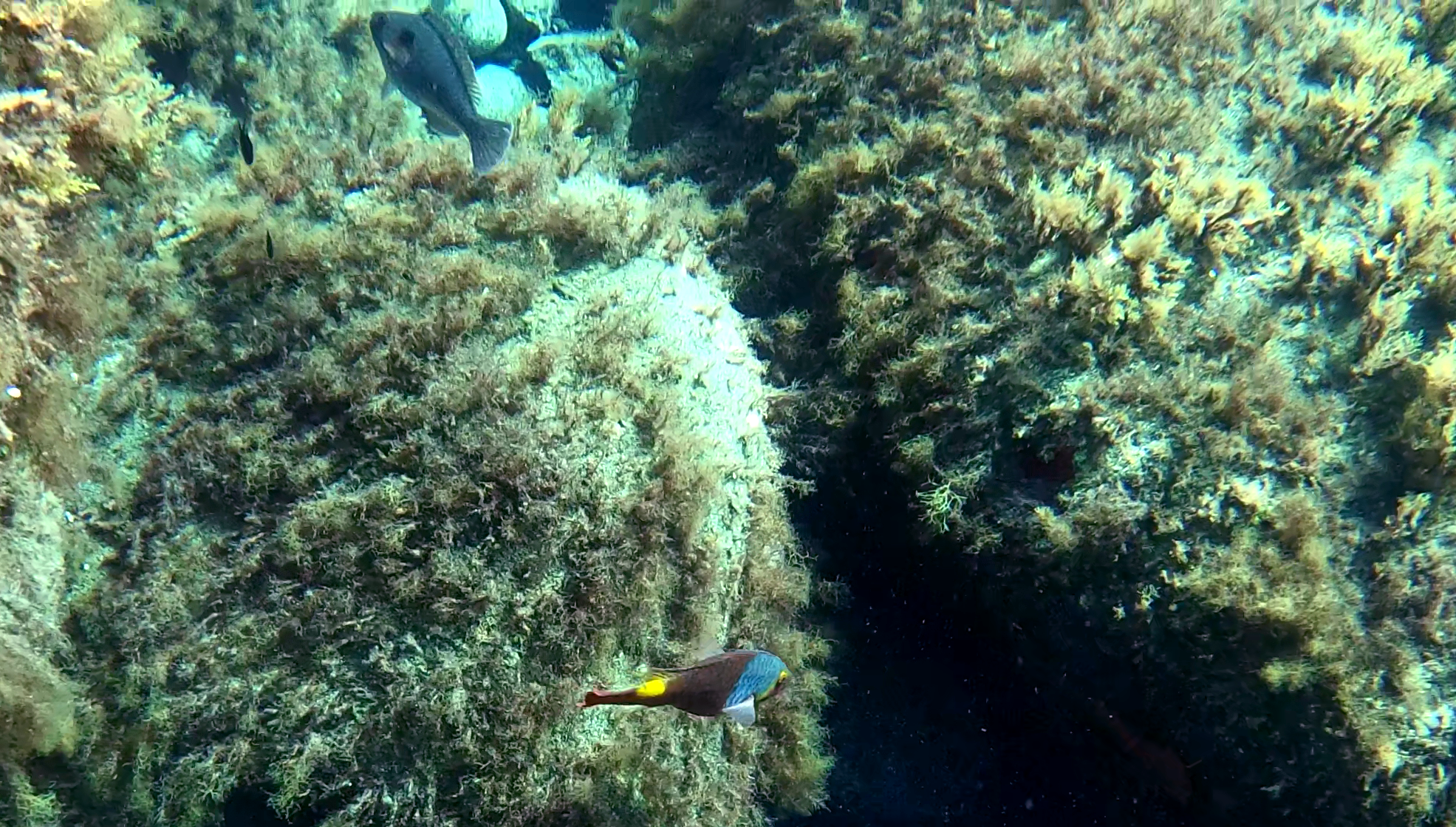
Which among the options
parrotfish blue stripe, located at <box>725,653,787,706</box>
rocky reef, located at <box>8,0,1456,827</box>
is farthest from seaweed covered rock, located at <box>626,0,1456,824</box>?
parrotfish blue stripe, located at <box>725,653,787,706</box>

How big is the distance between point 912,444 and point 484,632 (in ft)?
6.83

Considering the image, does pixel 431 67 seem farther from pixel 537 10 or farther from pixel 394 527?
pixel 537 10

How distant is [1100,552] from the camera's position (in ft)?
9.43

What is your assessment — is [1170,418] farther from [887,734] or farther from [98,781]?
[98,781]

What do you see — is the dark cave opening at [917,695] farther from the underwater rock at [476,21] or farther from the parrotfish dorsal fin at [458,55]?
the underwater rock at [476,21]

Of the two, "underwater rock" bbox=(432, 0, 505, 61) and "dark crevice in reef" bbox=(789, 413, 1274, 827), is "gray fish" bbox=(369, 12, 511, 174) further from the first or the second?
"dark crevice in reef" bbox=(789, 413, 1274, 827)

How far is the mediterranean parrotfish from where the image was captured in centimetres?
212

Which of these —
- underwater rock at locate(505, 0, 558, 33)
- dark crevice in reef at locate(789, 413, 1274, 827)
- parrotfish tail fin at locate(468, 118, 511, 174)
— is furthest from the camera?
underwater rock at locate(505, 0, 558, 33)

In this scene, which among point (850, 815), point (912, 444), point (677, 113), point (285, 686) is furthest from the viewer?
point (677, 113)

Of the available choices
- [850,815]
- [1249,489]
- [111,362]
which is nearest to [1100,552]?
[1249,489]

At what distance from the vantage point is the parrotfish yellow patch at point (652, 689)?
6.95 ft

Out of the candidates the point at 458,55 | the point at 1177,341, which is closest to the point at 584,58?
the point at 458,55

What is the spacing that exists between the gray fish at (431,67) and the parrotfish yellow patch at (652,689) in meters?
2.96

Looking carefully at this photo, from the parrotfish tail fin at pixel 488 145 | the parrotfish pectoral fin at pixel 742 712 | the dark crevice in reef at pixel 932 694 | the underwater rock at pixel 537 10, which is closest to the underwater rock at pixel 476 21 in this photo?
the underwater rock at pixel 537 10
